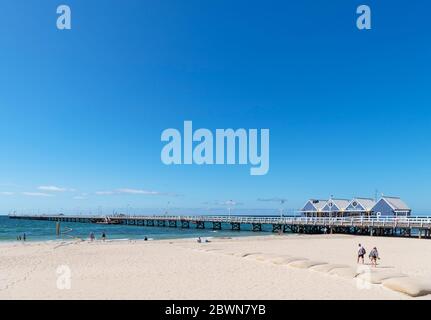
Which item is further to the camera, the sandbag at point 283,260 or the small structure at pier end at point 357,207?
the small structure at pier end at point 357,207

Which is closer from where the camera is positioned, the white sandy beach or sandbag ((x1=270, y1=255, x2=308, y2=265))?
the white sandy beach

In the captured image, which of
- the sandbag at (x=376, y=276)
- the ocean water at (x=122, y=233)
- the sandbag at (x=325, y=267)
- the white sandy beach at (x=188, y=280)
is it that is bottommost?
the ocean water at (x=122, y=233)

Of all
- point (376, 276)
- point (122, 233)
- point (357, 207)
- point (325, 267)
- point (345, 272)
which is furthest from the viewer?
point (122, 233)

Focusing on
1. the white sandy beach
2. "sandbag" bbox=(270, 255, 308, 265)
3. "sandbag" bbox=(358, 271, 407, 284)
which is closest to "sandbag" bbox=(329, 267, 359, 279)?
the white sandy beach

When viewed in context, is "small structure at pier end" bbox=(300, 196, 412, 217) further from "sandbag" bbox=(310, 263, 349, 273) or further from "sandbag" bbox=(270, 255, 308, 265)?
"sandbag" bbox=(310, 263, 349, 273)

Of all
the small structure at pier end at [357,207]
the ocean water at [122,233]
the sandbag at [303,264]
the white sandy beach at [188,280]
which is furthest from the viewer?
the small structure at pier end at [357,207]

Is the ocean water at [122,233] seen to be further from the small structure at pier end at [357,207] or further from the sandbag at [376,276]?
the sandbag at [376,276]

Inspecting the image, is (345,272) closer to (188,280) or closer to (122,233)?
(188,280)

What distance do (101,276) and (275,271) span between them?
593 centimetres

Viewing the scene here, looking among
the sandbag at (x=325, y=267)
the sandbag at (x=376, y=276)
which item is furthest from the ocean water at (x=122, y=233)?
the sandbag at (x=376, y=276)

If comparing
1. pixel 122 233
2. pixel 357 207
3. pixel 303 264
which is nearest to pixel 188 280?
pixel 303 264

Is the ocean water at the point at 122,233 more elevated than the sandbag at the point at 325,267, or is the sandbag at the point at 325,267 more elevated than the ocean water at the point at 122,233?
the sandbag at the point at 325,267
